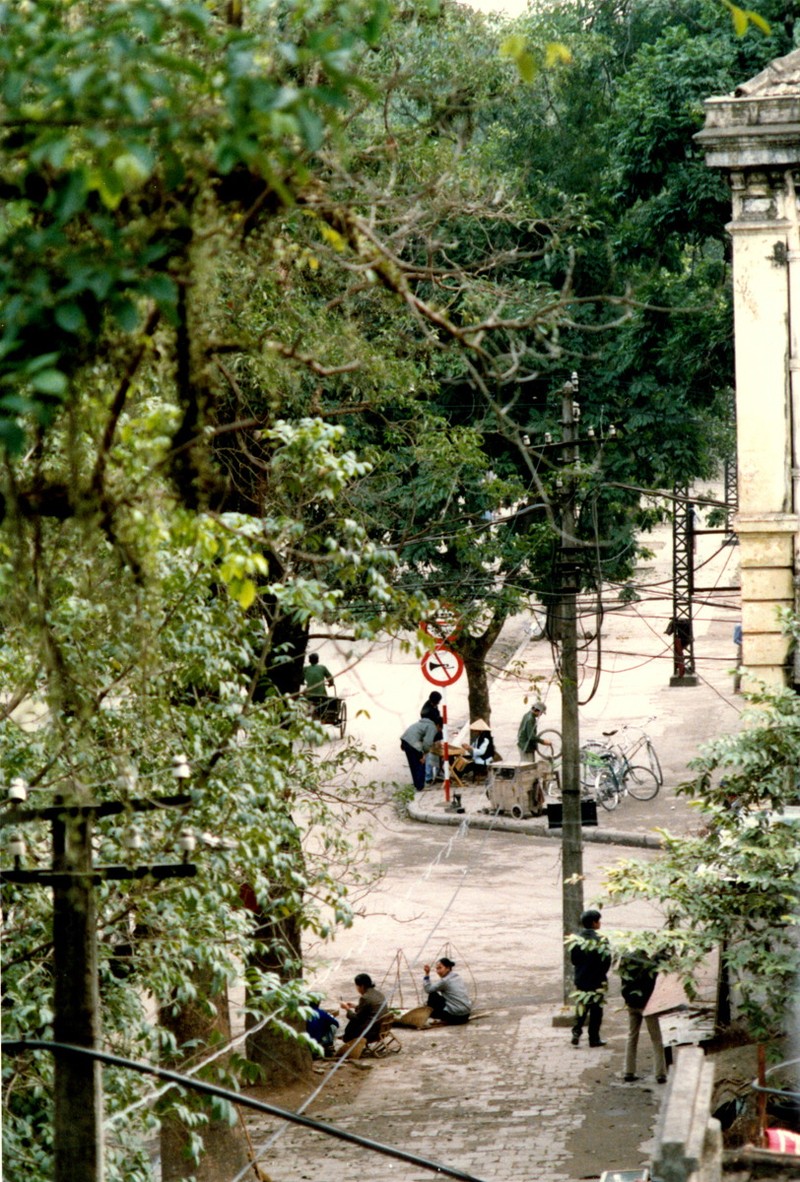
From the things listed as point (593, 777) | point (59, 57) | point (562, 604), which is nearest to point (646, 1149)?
point (562, 604)

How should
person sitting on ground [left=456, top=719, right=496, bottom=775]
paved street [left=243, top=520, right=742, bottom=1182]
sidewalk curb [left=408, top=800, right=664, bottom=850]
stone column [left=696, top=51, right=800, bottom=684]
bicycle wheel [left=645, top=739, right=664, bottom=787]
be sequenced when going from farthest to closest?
person sitting on ground [left=456, top=719, right=496, bottom=775]
bicycle wheel [left=645, top=739, right=664, bottom=787]
sidewalk curb [left=408, top=800, right=664, bottom=850]
stone column [left=696, top=51, right=800, bottom=684]
paved street [left=243, top=520, right=742, bottom=1182]

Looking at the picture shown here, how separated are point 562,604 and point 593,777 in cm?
860

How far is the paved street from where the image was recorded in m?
14.4

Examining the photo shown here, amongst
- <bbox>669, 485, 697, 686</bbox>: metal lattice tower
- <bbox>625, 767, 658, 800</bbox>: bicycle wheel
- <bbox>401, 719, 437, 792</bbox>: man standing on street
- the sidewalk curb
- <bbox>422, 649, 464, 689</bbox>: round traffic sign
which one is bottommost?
the sidewalk curb

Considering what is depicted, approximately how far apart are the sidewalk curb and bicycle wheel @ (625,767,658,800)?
163cm

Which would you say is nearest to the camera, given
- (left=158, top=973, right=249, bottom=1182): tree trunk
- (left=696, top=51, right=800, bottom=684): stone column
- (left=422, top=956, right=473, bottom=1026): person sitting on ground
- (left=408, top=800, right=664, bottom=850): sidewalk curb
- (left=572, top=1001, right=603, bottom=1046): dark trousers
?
(left=158, top=973, right=249, bottom=1182): tree trunk

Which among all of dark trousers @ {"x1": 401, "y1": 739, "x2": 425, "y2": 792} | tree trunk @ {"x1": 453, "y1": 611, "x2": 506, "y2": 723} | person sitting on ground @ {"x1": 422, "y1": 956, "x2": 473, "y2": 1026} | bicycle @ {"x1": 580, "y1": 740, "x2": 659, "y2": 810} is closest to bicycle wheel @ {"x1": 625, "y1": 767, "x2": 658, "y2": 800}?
bicycle @ {"x1": 580, "y1": 740, "x2": 659, "y2": 810}

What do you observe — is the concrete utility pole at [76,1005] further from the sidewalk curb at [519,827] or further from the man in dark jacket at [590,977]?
the sidewalk curb at [519,827]

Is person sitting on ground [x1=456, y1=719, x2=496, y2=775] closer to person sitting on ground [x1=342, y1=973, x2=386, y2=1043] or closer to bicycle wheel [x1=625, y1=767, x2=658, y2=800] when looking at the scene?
bicycle wheel [x1=625, y1=767, x2=658, y2=800]

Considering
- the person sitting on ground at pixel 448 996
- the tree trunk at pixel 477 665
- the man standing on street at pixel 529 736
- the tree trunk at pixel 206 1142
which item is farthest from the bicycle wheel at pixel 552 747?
the tree trunk at pixel 206 1142

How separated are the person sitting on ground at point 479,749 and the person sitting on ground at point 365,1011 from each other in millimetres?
10467

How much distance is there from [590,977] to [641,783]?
38.3ft

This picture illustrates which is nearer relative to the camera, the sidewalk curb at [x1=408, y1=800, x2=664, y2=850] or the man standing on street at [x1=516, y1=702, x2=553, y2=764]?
the sidewalk curb at [x1=408, y1=800, x2=664, y2=850]

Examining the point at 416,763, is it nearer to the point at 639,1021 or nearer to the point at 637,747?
the point at 637,747
